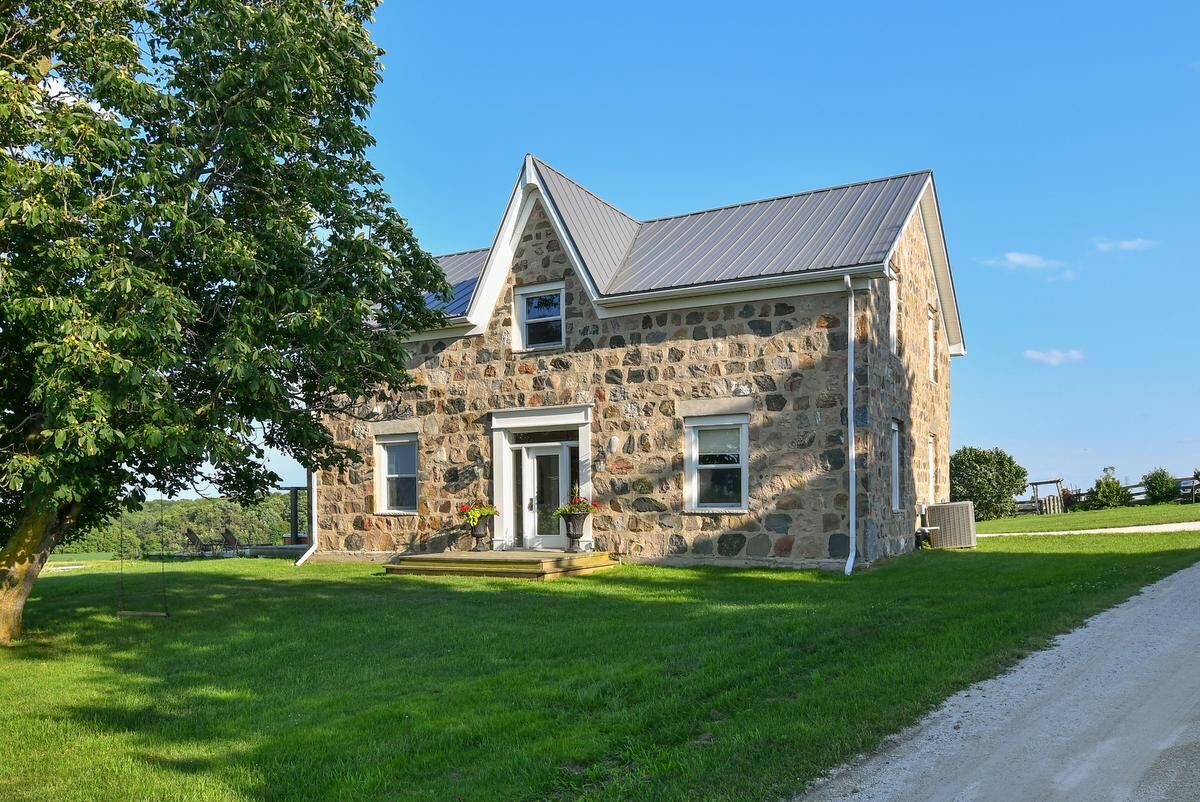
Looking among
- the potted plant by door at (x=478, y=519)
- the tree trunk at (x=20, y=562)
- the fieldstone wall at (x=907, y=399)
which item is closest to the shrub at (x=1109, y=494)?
the fieldstone wall at (x=907, y=399)

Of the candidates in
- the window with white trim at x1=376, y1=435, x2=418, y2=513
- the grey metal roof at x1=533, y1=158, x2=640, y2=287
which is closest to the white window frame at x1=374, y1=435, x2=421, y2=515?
the window with white trim at x1=376, y1=435, x2=418, y2=513

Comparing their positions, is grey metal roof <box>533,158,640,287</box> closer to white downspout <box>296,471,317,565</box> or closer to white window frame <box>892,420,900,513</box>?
white window frame <box>892,420,900,513</box>

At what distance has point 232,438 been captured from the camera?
363 inches

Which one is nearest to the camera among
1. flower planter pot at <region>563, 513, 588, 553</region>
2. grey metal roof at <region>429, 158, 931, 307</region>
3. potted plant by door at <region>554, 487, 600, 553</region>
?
grey metal roof at <region>429, 158, 931, 307</region>

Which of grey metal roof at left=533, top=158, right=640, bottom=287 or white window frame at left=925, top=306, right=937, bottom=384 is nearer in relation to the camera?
grey metal roof at left=533, top=158, right=640, bottom=287

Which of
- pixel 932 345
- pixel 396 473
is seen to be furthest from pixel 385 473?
pixel 932 345

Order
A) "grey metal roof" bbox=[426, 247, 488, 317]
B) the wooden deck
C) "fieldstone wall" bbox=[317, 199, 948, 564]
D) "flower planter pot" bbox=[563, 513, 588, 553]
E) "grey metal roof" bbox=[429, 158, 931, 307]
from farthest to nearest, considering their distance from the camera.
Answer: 1. "grey metal roof" bbox=[426, 247, 488, 317]
2. "flower planter pot" bbox=[563, 513, 588, 553]
3. "grey metal roof" bbox=[429, 158, 931, 307]
4. the wooden deck
5. "fieldstone wall" bbox=[317, 199, 948, 564]

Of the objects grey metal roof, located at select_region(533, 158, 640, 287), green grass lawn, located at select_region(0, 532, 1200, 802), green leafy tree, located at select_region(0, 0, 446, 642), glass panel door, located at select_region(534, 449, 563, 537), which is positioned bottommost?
green grass lawn, located at select_region(0, 532, 1200, 802)

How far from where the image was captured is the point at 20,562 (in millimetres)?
10461

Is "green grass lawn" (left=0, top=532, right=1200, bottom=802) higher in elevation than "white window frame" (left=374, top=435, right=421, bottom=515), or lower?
lower

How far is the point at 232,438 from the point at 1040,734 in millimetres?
7478

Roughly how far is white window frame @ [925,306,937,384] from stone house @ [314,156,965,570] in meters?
0.38

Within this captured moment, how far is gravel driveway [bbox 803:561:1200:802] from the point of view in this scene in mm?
4520

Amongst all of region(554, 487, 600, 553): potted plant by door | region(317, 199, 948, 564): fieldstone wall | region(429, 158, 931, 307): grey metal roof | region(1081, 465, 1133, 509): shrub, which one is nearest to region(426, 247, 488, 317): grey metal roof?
region(429, 158, 931, 307): grey metal roof
